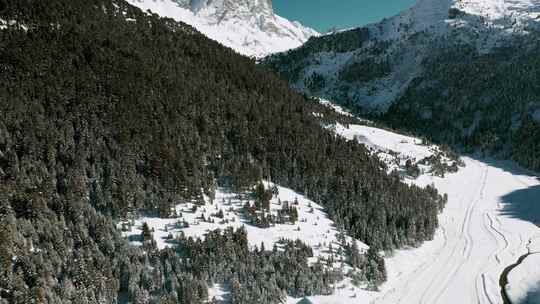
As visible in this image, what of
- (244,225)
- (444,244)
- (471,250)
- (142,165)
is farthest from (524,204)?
(142,165)

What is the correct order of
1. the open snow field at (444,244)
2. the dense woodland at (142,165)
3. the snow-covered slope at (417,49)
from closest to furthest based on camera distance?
1. the dense woodland at (142,165)
2. the open snow field at (444,244)
3. the snow-covered slope at (417,49)

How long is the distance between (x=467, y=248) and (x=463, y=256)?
272 cm

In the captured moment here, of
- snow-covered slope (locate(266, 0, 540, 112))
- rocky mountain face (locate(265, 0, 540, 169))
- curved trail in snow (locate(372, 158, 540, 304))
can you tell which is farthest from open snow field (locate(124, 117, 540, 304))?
snow-covered slope (locate(266, 0, 540, 112))

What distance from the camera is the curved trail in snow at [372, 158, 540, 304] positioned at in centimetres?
3606

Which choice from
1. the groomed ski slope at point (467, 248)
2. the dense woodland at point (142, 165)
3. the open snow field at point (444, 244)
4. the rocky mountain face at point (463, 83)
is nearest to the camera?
the dense woodland at point (142, 165)

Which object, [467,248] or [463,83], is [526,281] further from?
[463,83]

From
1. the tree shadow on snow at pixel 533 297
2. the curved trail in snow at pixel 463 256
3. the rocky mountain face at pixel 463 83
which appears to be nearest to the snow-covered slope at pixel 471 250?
the curved trail in snow at pixel 463 256

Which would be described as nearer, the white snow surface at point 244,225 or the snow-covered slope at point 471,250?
the white snow surface at point 244,225

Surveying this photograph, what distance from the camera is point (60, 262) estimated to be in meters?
28.4

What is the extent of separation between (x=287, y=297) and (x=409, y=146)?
6519 centimetres

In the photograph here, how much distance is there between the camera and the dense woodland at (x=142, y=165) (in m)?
29.5

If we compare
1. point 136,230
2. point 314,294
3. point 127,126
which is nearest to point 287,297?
point 314,294

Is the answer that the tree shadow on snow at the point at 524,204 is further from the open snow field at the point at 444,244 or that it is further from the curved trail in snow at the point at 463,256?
the curved trail in snow at the point at 463,256

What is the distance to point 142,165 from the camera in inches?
1671
